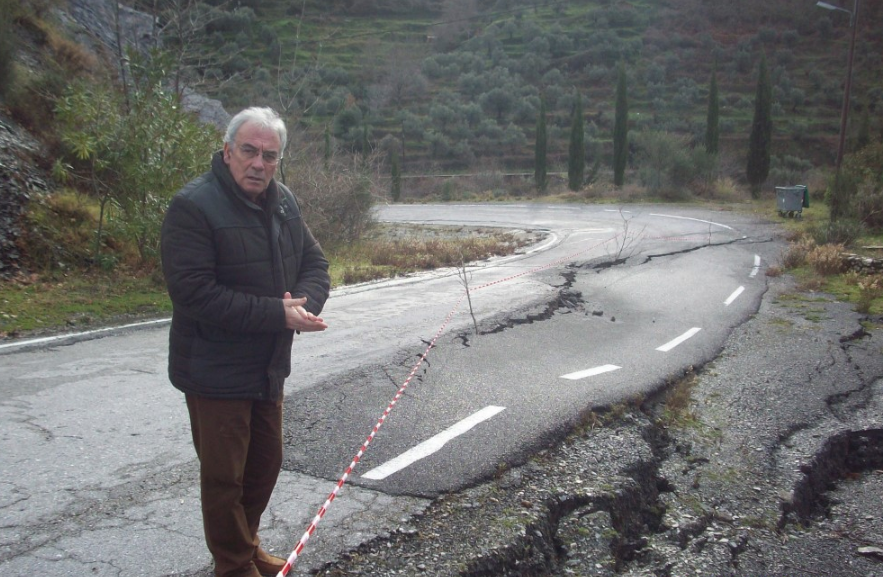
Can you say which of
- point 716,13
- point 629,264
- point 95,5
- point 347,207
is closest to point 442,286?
point 629,264

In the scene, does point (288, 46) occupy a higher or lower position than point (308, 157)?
higher

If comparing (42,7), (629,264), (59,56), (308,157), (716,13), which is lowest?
(629,264)

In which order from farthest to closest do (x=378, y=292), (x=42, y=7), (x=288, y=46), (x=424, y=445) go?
(x=288, y=46), (x=42, y=7), (x=378, y=292), (x=424, y=445)

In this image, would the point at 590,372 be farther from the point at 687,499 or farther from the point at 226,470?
the point at 226,470

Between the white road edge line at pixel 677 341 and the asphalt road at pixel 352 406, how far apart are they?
0.04ft

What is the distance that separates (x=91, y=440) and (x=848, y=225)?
16649mm

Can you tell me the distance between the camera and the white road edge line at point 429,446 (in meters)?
4.54

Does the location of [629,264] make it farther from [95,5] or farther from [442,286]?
[95,5]

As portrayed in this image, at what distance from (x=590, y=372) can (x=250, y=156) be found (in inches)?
181

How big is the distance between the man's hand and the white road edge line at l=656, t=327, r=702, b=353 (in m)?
5.57

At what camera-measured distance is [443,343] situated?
8.01m

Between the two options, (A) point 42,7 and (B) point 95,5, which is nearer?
(A) point 42,7

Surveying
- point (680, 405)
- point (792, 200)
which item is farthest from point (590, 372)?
point (792, 200)

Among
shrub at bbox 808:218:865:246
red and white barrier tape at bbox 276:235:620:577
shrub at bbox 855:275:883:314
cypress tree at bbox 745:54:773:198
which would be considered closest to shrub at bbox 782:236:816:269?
shrub at bbox 808:218:865:246
